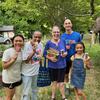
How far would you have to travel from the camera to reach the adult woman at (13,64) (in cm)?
621

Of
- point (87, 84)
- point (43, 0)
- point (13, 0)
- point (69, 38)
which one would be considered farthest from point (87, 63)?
point (13, 0)

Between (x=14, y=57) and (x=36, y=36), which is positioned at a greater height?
(x=36, y=36)

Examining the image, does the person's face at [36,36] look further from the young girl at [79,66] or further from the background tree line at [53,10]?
the background tree line at [53,10]

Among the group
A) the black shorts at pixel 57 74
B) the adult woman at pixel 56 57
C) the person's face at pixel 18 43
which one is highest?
the person's face at pixel 18 43

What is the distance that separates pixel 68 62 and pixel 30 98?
112cm

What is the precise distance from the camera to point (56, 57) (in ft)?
23.5

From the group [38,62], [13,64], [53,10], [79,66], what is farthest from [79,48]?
[53,10]

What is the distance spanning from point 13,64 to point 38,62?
2.11 feet

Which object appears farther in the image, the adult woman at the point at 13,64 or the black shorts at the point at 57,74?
the black shorts at the point at 57,74

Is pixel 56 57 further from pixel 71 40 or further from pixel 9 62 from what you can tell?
pixel 9 62

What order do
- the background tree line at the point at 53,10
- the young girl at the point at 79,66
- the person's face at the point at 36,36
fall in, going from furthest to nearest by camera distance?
the background tree line at the point at 53,10, the young girl at the point at 79,66, the person's face at the point at 36,36

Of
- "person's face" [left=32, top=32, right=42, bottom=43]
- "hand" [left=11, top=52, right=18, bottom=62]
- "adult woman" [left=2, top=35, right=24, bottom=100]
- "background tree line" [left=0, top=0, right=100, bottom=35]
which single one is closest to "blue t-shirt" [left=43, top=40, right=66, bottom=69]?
"person's face" [left=32, top=32, right=42, bottom=43]

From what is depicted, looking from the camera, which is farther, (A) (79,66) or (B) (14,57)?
(A) (79,66)

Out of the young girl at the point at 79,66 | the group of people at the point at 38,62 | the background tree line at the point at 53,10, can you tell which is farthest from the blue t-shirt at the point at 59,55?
the background tree line at the point at 53,10
